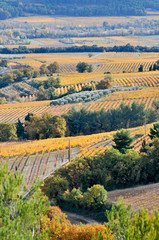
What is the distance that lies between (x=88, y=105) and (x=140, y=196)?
4091 centimetres

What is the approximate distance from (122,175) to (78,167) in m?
3.35

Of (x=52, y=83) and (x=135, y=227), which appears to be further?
(x=52, y=83)

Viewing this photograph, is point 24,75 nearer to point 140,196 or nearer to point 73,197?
point 73,197

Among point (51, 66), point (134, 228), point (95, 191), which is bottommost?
point (95, 191)

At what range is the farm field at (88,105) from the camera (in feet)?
214

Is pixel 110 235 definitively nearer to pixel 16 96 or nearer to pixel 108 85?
pixel 108 85

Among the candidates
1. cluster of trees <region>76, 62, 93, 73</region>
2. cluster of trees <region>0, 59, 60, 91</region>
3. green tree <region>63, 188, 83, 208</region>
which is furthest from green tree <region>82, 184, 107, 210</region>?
cluster of trees <region>76, 62, 93, 73</region>

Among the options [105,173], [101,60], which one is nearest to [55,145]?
[105,173]

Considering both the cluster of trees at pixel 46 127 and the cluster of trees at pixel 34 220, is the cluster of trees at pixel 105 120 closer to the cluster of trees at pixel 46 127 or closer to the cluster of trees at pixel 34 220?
the cluster of trees at pixel 46 127

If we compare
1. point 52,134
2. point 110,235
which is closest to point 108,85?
point 52,134

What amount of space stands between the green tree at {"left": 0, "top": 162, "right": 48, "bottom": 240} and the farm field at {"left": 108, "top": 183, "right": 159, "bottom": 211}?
9.51 meters

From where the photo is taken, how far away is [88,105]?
67688 millimetres

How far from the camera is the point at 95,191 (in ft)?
88.7

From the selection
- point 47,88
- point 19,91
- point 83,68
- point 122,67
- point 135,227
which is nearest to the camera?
point 135,227
